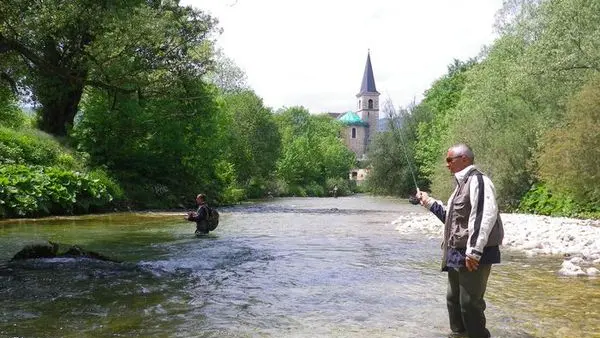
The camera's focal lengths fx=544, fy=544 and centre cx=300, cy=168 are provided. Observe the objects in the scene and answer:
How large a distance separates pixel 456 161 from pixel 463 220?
Result: 0.64 meters

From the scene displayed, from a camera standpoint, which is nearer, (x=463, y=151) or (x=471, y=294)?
(x=471, y=294)

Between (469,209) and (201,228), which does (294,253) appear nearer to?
(201,228)

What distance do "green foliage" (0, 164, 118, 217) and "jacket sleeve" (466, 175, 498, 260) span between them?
61.9ft

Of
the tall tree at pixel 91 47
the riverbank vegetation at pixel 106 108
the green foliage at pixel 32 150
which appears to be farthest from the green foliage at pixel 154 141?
the tall tree at pixel 91 47

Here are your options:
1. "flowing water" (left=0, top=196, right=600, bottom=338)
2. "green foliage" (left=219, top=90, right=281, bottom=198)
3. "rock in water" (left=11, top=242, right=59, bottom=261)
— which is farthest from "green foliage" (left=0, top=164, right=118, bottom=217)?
"green foliage" (left=219, top=90, right=281, bottom=198)

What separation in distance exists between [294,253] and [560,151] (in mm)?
12992

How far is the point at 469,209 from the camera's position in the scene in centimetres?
562

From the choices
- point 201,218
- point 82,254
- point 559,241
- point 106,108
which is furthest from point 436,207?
point 106,108

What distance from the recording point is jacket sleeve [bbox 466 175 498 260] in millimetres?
5348

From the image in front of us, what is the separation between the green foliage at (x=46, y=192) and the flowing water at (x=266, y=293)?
223 inches

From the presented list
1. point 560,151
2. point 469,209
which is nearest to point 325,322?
point 469,209

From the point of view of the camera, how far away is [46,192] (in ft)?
72.8

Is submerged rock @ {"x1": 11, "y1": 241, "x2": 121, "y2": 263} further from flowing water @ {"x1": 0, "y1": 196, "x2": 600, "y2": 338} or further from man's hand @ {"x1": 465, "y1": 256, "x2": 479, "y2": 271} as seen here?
man's hand @ {"x1": 465, "y1": 256, "x2": 479, "y2": 271}

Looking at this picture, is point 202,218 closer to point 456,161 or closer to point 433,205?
point 433,205
